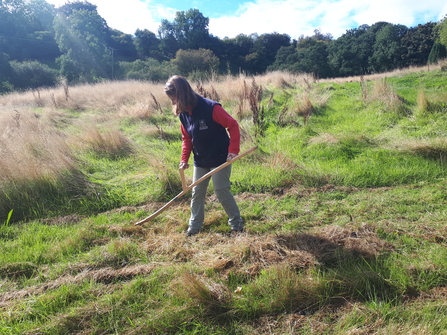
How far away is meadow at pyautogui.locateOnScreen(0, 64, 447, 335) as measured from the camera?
215 cm

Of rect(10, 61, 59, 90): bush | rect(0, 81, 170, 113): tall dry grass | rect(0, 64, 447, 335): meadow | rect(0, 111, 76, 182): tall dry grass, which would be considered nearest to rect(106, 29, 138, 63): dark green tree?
rect(10, 61, 59, 90): bush

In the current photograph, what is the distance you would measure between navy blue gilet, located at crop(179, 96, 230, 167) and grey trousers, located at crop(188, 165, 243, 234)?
121 mm

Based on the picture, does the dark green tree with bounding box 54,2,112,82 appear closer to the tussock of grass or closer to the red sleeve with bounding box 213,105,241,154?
the tussock of grass

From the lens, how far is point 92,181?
4914 mm

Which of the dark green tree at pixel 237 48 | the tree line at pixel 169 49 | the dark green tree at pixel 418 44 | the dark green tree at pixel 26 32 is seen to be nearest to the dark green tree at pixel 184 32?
the tree line at pixel 169 49

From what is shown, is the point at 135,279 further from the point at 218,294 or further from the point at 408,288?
the point at 408,288

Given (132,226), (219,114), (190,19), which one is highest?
(190,19)

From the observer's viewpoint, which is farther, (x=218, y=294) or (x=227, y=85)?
(x=227, y=85)

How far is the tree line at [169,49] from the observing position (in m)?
23.3

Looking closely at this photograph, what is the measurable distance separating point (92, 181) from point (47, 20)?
45746 mm

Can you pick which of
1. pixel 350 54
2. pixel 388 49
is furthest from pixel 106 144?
pixel 388 49

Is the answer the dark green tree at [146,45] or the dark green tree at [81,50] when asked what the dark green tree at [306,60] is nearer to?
→ the dark green tree at [146,45]

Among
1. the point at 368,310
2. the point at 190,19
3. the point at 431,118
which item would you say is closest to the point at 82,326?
the point at 368,310

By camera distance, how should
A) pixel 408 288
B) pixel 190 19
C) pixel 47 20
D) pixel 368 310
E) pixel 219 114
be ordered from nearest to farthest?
pixel 368 310
pixel 408 288
pixel 219 114
pixel 47 20
pixel 190 19
